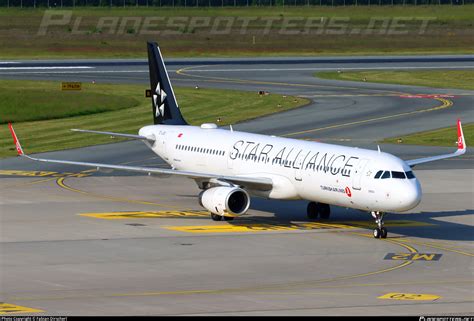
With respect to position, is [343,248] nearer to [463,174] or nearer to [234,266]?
[234,266]

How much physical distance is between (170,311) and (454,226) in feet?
74.0

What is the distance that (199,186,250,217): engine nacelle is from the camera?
174ft

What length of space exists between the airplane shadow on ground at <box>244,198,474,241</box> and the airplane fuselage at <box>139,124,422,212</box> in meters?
2.69

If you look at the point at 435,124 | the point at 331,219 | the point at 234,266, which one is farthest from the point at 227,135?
the point at 435,124

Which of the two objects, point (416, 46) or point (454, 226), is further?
point (416, 46)

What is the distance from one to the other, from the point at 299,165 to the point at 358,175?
3.97 meters

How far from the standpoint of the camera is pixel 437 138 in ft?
284

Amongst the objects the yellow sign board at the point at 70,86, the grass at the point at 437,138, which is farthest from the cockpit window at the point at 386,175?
the yellow sign board at the point at 70,86

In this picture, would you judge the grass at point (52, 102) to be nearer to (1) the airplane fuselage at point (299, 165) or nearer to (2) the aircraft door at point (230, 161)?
(1) the airplane fuselage at point (299, 165)

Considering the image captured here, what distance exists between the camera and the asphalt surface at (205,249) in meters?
37.9

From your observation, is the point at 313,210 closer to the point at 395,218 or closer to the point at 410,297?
the point at 395,218

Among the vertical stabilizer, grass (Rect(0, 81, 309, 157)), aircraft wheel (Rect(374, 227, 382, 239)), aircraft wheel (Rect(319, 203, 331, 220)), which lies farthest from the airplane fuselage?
grass (Rect(0, 81, 309, 157))

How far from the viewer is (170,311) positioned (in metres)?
35.9

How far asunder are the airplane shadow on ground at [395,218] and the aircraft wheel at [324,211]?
0.32 m
